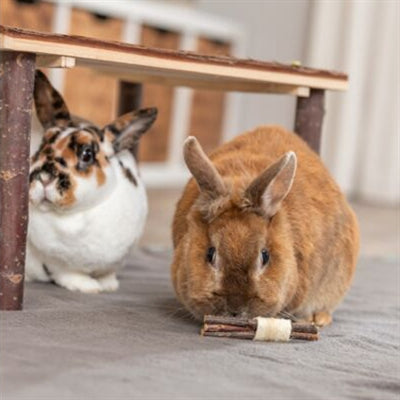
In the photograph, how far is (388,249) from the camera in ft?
10.4

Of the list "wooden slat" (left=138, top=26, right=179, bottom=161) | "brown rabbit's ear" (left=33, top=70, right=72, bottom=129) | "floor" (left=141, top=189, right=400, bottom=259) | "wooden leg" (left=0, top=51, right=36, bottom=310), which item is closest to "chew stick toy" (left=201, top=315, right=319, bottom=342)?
"wooden leg" (left=0, top=51, right=36, bottom=310)

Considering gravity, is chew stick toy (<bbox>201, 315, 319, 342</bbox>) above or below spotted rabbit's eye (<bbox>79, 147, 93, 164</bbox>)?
below

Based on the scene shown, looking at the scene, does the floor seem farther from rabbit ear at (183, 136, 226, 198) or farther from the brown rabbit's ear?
rabbit ear at (183, 136, 226, 198)

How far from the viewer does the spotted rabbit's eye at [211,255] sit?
5.31 feet

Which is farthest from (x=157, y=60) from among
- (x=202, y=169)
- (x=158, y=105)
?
(x=158, y=105)

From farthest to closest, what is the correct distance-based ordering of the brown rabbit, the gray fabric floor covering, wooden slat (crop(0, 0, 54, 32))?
wooden slat (crop(0, 0, 54, 32)) < the brown rabbit < the gray fabric floor covering

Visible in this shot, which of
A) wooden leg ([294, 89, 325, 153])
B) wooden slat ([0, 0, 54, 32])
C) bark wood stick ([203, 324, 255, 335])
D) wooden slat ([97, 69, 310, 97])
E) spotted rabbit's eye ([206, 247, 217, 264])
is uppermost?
wooden slat ([0, 0, 54, 32])

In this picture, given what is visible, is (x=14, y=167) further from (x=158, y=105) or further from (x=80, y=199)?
(x=158, y=105)

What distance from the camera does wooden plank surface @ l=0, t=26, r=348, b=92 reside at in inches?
67.1

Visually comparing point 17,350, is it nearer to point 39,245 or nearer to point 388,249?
point 39,245

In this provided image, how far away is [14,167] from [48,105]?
1.19ft

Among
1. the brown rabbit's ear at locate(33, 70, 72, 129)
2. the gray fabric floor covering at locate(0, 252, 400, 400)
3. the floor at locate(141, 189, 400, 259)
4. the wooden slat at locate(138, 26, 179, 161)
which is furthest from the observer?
the wooden slat at locate(138, 26, 179, 161)

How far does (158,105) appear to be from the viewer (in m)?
4.52

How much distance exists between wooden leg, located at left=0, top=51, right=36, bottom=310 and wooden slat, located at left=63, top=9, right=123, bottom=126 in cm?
223
